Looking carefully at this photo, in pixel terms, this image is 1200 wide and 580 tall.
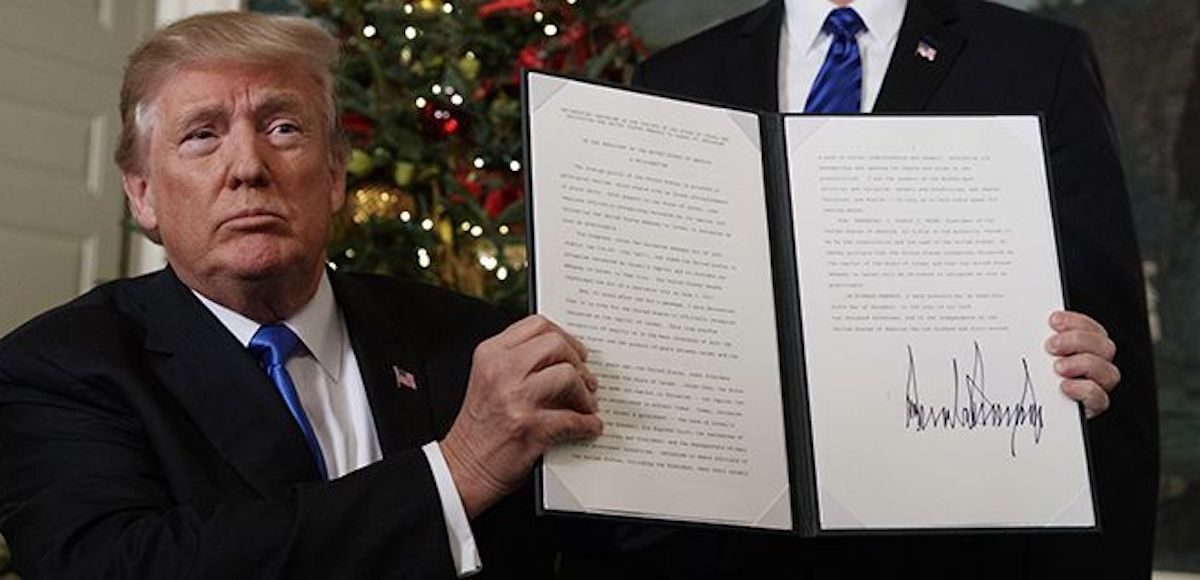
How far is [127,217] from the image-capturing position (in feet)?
16.7

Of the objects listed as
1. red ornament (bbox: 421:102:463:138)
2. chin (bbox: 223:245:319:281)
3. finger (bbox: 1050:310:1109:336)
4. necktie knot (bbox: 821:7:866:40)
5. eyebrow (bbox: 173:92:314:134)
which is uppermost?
red ornament (bbox: 421:102:463:138)

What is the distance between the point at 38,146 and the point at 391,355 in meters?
3.37

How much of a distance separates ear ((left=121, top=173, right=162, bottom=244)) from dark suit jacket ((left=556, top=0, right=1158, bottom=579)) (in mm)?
763

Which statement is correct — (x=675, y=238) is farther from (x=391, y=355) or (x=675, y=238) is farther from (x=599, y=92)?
(x=391, y=355)

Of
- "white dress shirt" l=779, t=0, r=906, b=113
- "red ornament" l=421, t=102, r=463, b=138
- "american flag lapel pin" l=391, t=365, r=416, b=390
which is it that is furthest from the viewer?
"red ornament" l=421, t=102, r=463, b=138

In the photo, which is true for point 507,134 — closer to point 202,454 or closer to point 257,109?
point 257,109

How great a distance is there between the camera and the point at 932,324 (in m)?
2.18

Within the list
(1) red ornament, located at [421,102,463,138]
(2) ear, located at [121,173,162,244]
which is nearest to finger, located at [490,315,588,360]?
(2) ear, located at [121,173,162,244]

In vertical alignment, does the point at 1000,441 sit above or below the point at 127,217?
below

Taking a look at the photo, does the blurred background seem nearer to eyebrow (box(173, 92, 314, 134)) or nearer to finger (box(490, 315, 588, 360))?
eyebrow (box(173, 92, 314, 134))

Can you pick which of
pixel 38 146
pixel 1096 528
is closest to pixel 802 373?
pixel 1096 528

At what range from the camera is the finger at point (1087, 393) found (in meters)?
2.13

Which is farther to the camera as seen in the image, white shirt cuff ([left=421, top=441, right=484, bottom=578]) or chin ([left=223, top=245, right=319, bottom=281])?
chin ([left=223, top=245, right=319, bottom=281])
